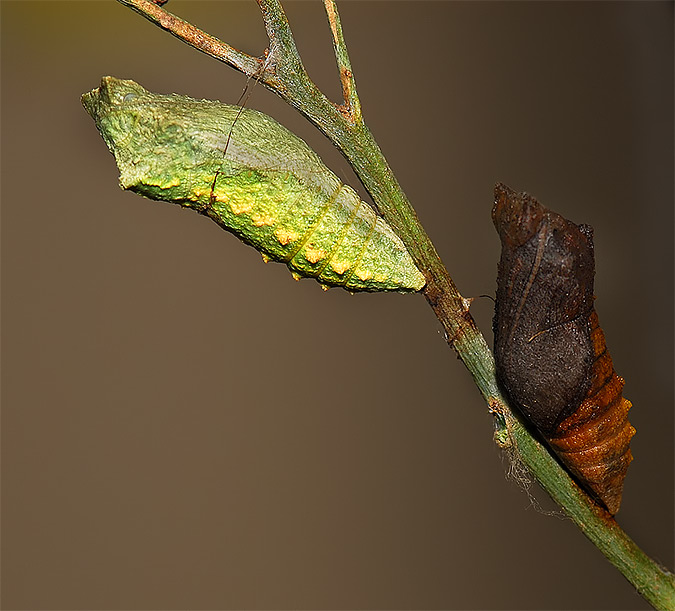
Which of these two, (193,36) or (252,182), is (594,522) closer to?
(252,182)

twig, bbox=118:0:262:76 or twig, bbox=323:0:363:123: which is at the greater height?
twig, bbox=323:0:363:123

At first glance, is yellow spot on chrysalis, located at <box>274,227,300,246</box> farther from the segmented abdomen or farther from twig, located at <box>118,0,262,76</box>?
twig, located at <box>118,0,262,76</box>

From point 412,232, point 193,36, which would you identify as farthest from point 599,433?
point 193,36

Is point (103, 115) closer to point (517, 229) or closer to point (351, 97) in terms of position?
point (351, 97)

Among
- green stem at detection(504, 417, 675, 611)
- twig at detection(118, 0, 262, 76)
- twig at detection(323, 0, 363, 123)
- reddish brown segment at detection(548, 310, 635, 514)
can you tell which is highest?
twig at detection(323, 0, 363, 123)

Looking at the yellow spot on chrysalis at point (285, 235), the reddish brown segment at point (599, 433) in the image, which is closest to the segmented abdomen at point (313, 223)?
the yellow spot on chrysalis at point (285, 235)

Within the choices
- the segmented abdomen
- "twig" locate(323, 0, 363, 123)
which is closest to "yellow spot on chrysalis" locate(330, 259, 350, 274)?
the segmented abdomen
